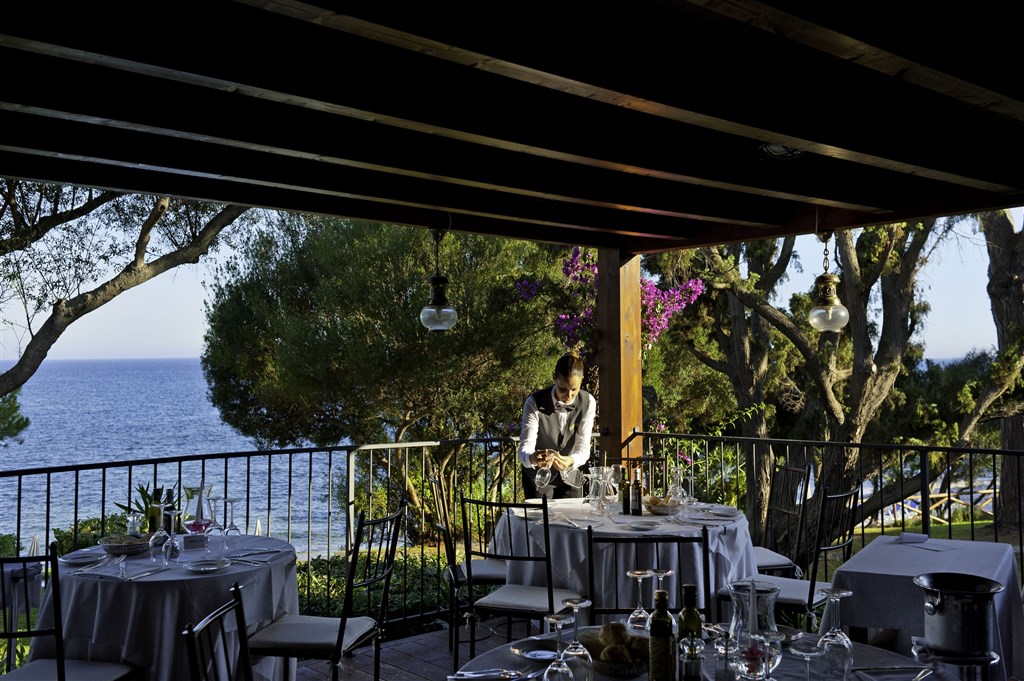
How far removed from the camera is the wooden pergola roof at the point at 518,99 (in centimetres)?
249

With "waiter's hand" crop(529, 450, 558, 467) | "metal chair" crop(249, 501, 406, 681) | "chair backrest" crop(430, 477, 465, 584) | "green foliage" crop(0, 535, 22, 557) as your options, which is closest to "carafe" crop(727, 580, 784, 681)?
"metal chair" crop(249, 501, 406, 681)

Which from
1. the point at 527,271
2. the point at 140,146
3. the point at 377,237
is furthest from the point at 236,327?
the point at 140,146

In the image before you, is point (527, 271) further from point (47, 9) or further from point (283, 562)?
point (47, 9)

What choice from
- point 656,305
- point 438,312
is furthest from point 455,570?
point 656,305

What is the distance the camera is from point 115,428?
2620cm

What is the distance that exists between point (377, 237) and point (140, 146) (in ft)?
Result: 26.0

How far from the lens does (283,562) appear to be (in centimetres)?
385

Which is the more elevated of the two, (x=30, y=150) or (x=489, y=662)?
(x=30, y=150)

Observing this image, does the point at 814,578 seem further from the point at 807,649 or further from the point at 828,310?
the point at 807,649

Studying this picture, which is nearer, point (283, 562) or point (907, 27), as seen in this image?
point (907, 27)

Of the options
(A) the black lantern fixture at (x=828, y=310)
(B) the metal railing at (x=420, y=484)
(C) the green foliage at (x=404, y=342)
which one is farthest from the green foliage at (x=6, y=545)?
(A) the black lantern fixture at (x=828, y=310)

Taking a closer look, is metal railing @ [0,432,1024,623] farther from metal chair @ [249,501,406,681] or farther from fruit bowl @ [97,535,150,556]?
metal chair @ [249,501,406,681]

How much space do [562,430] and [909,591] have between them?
272 centimetres

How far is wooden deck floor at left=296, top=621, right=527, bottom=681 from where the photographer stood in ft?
15.6
